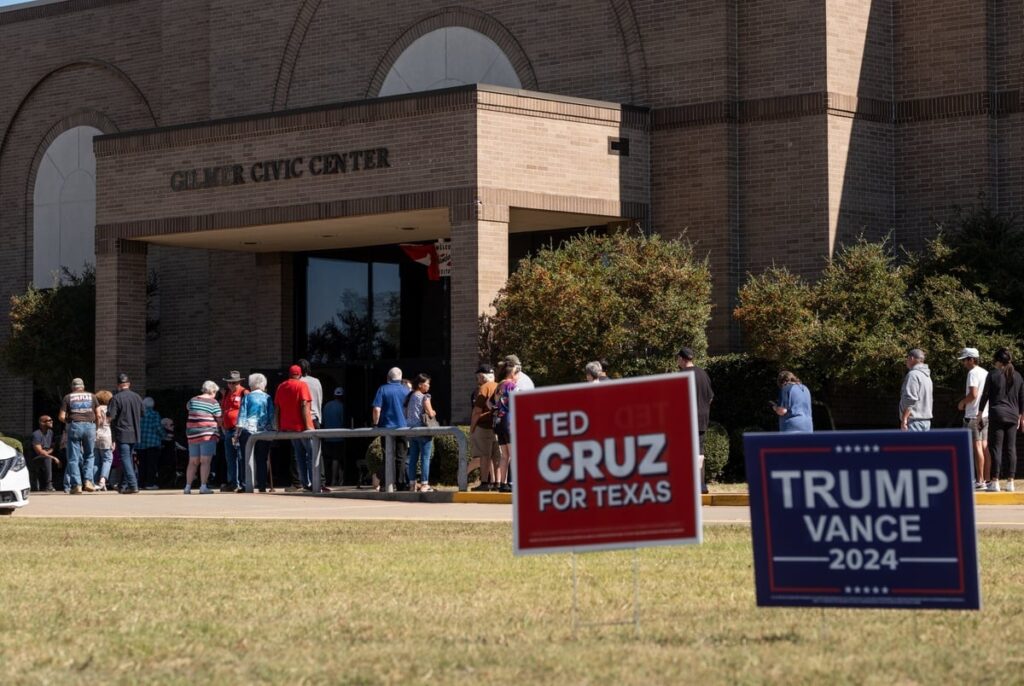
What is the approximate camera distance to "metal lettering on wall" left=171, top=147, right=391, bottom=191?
2822 centimetres

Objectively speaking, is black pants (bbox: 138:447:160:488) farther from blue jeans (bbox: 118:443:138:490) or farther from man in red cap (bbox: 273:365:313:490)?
man in red cap (bbox: 273:365:313:490)

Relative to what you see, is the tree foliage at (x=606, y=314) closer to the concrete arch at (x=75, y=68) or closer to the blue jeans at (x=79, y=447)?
the blue jeans at (x=79, y=447)

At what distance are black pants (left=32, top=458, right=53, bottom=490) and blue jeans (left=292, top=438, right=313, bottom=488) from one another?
231 inches

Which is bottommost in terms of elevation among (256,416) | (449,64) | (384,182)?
(256,416)

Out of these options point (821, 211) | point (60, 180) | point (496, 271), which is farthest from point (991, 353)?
point (60, 180)

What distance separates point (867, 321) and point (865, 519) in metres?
18.1

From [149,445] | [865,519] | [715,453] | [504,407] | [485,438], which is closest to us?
[865,519]

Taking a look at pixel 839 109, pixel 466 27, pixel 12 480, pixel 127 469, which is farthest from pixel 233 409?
pixel 839 109

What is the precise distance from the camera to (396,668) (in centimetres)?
775

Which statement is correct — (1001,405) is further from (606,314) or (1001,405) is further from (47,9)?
(47,9)

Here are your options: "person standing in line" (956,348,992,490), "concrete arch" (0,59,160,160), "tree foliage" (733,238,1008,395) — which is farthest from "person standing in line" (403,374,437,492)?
"concrete arch" (0,59,160,160)

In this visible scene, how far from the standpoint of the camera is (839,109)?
28.3 meters

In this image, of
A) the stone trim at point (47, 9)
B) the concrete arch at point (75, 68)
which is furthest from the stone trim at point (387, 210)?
the stone trim at point (47, 9)

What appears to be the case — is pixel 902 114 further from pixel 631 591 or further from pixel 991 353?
pixel 631 591
